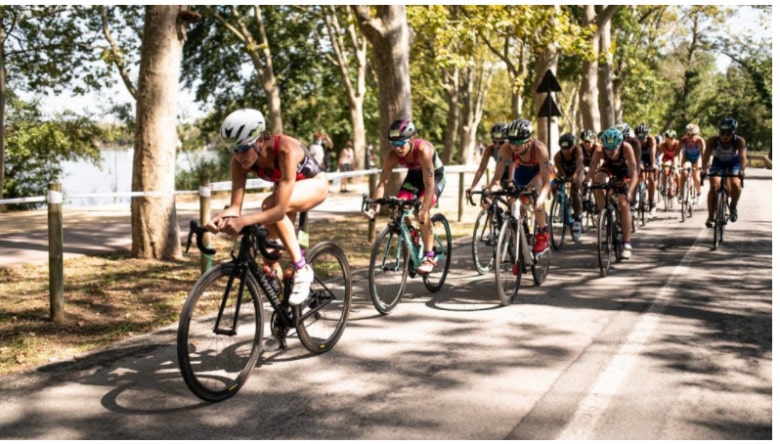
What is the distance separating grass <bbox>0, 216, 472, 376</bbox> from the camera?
6.28 metres

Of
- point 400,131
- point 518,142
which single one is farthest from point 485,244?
point 400,131

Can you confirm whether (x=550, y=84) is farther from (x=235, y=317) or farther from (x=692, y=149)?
(x=235, y=317)

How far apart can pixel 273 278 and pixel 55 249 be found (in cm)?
237

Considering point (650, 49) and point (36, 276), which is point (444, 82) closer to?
point (650, 49)

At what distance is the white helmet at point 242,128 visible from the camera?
496 cm

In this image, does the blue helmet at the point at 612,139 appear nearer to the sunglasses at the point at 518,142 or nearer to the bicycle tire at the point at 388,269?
the sunglasses at the point at 518,142

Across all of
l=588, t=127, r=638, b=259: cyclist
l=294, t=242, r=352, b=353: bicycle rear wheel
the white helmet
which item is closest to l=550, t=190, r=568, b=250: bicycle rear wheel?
l=588, t=127, r=638, b=259: cyclist

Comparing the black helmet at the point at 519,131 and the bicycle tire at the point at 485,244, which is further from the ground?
the black helmet at the point at 519,131

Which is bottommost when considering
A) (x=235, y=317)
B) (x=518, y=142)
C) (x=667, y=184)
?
(x=235, y=317)

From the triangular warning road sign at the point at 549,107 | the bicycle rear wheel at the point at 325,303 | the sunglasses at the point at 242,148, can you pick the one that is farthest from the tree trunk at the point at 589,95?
the sunglasses at the point at 242,148

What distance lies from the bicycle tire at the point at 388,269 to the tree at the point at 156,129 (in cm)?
385

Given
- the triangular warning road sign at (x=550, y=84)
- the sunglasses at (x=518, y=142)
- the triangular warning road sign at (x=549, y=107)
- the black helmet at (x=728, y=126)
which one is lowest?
the sunglasses at (x=518, y=142)

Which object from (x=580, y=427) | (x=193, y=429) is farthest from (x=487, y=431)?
(x=193, y=429)

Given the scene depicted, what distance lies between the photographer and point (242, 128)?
16.3ft
